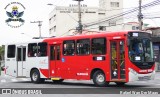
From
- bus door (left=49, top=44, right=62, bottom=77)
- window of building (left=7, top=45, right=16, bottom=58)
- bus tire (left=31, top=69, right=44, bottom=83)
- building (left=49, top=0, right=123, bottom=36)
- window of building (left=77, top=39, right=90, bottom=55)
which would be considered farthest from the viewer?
building (left=49, top=0, right=123, bottom=36)

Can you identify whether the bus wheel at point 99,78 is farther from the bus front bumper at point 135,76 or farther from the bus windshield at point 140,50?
the bus windshield at point 140,50

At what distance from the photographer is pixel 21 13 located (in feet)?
144

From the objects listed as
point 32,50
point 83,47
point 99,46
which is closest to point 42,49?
point 32,50

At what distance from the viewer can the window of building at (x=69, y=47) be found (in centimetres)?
2341

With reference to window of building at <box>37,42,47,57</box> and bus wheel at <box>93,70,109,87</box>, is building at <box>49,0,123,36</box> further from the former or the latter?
bus wheel at <box>93,70,109,87</box>

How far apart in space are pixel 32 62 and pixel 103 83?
275 inches

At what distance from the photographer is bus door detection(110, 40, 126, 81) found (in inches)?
810

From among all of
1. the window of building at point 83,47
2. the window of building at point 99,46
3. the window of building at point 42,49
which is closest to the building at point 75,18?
the window of building at point 42,49

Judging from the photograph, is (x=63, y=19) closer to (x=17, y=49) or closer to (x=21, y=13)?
(x=21, y=13)

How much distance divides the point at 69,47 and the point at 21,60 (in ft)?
17.5

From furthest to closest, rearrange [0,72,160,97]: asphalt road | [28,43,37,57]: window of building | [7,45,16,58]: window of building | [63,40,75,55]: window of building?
[7,45,16,58]: window of building
[28,43,37,57]: window of building
[63,40,75,55]: window of building
[0,72,160,97]: asphalt road

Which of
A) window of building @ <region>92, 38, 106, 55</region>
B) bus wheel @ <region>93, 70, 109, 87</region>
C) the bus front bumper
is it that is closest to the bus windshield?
the bus front bumper

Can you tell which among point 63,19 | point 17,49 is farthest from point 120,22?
point 17,49

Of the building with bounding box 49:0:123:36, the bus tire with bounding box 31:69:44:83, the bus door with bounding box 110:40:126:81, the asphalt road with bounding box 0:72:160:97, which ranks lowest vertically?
the asphalt road with bounding box 0:72:160:97
